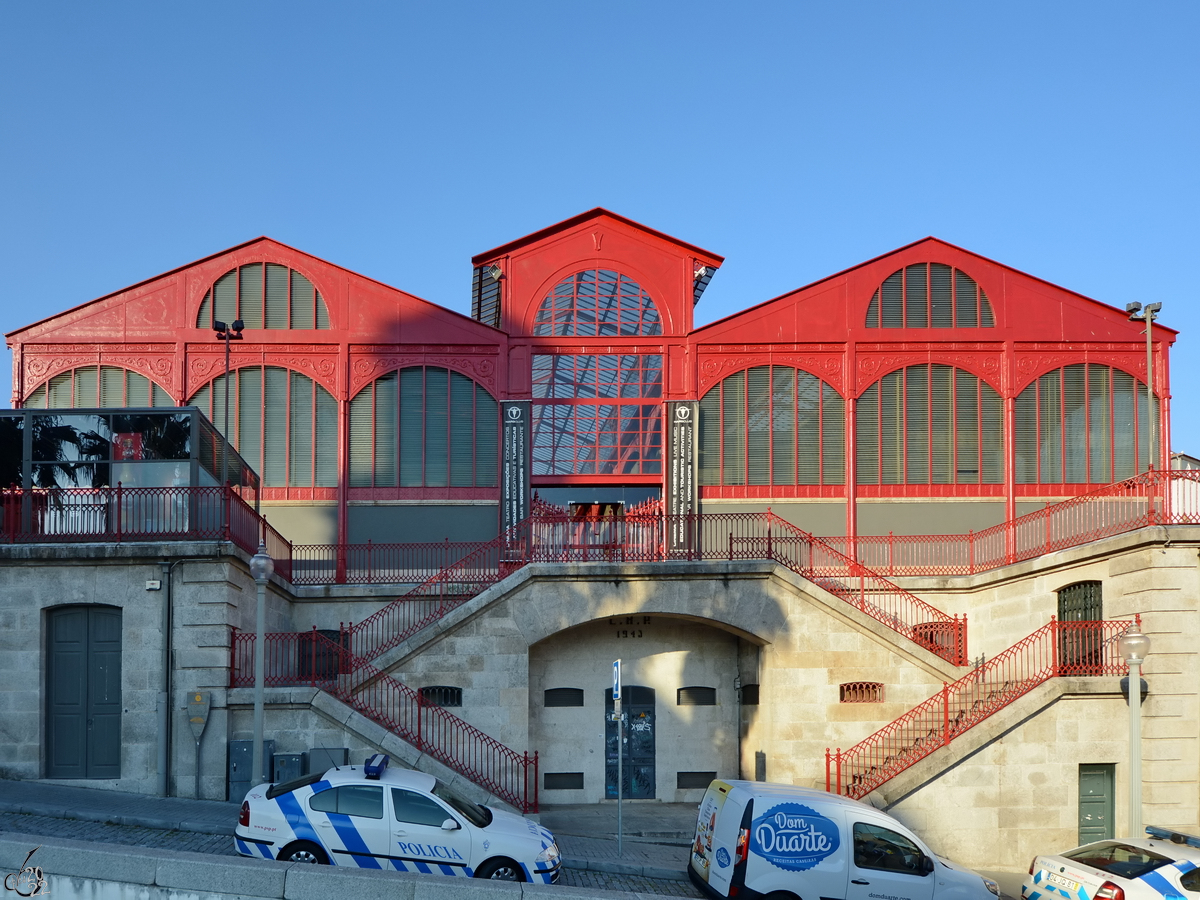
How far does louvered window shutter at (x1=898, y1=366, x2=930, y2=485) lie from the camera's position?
30.7 meters

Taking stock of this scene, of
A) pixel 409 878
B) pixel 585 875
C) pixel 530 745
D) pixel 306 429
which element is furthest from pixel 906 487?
pixel 409 878

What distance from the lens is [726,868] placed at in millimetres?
15164

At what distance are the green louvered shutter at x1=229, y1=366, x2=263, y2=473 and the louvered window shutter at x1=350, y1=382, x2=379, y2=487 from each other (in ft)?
6.89

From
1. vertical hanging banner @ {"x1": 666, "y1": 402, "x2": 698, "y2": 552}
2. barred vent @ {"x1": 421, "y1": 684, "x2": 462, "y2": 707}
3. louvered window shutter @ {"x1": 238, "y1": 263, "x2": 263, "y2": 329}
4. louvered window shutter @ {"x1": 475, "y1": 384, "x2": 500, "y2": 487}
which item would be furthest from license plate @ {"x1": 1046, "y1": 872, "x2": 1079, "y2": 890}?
louvered window shutter @ {"x1": 238, "y1": 263, "x2": 263, "y2": 329}

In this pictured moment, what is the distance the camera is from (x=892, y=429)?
30906mm

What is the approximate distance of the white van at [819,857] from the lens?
49.2 ft

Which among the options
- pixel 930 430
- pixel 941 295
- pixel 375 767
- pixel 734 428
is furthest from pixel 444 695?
pixel 941 295

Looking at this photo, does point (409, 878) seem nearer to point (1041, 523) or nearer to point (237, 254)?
point (1041, 523)

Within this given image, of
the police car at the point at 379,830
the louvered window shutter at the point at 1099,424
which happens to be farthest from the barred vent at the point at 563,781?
the louvered window shutter at the point at 1099,424

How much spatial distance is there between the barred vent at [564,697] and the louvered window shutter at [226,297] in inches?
475

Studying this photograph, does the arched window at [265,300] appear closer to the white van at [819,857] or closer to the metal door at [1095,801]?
the white van at [819,857]

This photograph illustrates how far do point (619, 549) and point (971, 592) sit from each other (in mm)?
7753

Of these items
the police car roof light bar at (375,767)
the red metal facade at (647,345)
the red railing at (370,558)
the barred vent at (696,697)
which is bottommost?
the barred vent at (696,697)

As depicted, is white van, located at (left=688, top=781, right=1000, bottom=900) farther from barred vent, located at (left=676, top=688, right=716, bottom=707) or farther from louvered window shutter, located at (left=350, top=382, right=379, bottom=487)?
louvered window shutter, located at (left=350, top=382, right=379, bottom=487)
